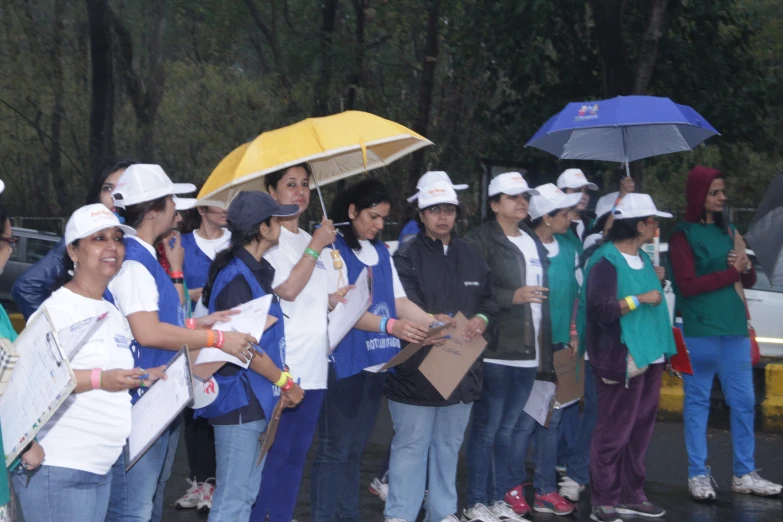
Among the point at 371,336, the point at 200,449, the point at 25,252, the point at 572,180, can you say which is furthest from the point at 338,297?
the point at 25,252

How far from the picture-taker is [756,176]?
2470 cm

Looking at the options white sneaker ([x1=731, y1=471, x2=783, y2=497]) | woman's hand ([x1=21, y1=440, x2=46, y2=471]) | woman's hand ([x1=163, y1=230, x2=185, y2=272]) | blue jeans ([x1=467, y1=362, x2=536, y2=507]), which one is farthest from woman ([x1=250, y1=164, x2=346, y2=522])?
white sneaker ([x1=731, y1=471, x2=783, y2=497])

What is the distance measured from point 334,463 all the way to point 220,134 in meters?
20.6

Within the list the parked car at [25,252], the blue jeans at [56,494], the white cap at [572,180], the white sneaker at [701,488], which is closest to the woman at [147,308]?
the blue jeans at [56,494]

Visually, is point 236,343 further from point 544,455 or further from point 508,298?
point 544,455

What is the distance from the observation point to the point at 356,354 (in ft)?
19.3

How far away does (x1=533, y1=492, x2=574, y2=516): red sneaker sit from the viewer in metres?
7.03

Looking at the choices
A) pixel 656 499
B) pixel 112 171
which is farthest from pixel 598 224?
pixel 112 171

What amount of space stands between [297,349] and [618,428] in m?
2.39

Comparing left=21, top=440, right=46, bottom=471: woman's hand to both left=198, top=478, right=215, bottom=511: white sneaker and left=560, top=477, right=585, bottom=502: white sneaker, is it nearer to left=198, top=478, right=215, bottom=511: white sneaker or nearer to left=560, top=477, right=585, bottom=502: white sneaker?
left=198, top=478, right=215, bottom=511: white sneaker

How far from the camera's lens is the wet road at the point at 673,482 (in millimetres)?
6922

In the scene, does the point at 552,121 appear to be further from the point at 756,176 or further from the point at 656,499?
the point at 756,176

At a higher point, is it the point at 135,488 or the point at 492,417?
the point at 135,488

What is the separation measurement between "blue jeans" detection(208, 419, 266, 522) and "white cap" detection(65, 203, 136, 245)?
1181mm
